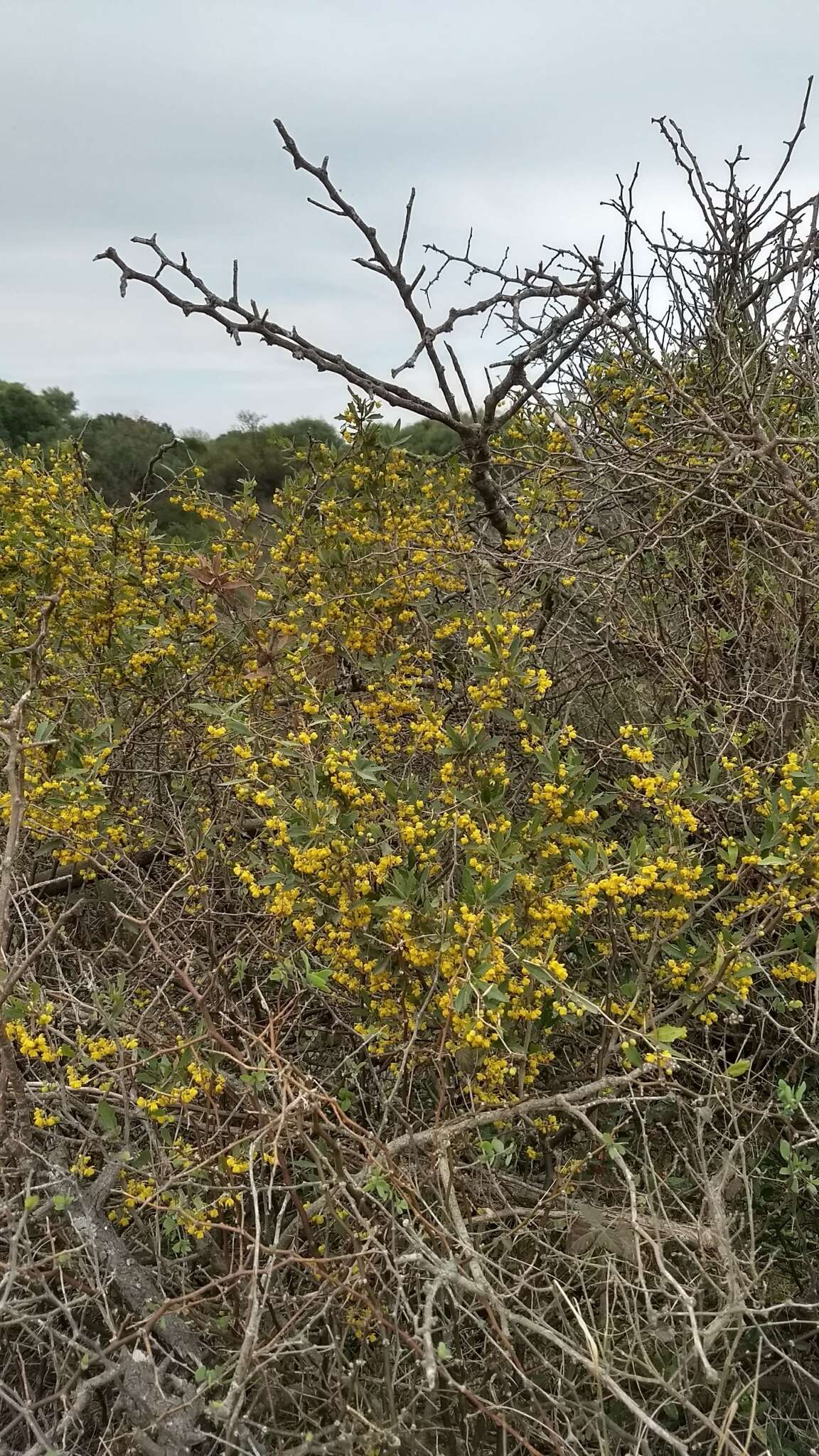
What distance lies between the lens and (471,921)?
5.45 feet

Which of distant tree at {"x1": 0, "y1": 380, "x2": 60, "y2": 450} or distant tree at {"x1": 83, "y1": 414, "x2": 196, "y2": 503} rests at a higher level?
distant tree at {"x1": 0, "y1": 380, "x2": 60, "y2": 450}

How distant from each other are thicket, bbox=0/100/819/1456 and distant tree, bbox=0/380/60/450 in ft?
62.6

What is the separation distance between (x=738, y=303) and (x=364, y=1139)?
2.59m

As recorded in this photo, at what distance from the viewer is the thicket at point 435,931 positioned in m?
1.65

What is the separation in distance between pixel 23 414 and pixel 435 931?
22.1 m

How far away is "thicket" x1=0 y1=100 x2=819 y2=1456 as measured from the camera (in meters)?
1.65

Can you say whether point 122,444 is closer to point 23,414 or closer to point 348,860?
point 23,414

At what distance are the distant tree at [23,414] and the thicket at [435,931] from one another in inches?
751

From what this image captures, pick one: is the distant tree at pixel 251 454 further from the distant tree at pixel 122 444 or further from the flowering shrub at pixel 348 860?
the flowering shrub at pixel 348 860

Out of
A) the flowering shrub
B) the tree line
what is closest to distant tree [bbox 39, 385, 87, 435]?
the tree line

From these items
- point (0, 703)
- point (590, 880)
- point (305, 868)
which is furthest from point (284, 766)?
point (0, 703)

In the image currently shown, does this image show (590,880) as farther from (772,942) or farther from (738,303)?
(738,303)

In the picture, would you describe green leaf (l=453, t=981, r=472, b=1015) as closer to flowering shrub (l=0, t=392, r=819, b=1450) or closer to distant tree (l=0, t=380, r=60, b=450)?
flowering shrub (l=0, t=392, r=819, b=1450)

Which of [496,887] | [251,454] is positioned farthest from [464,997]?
[251,454]
